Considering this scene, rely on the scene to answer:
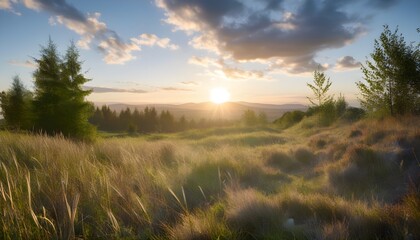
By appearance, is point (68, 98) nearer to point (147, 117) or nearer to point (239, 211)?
point (239, 211)

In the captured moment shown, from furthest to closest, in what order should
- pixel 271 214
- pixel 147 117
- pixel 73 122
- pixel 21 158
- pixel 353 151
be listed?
pixel 147 117 < pixel 73 122 < pixel 353 151 < pixel 21 158 < pixel 271 214

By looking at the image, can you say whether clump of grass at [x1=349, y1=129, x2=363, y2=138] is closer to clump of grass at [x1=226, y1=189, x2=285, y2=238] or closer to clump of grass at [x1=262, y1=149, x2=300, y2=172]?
clump of grass at [x1=262, y1=149, x2=300, y2=172]

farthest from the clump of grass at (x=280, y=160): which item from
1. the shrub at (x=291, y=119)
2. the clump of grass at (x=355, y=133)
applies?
the shrub at (x=291, y=119)

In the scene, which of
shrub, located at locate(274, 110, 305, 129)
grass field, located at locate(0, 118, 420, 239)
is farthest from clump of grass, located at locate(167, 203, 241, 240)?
shrub, located at locate(274, 110, 305, 129)

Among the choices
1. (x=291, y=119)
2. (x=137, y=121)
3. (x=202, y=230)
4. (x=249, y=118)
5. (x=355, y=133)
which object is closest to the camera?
(x=202, y=230)

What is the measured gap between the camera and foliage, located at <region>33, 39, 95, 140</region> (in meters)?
20.7

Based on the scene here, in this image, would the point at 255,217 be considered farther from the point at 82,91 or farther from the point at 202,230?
the point at 82,91

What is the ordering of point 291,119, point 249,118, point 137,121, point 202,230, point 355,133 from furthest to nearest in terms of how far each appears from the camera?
point 137,121 < point 249,118 < point 291,119 < point 355,133 < point 202,230

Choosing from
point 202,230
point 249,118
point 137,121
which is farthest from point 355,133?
point 137,121

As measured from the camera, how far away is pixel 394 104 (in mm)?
20750

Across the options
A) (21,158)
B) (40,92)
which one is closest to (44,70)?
(40,92)

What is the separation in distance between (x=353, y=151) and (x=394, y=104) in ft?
48.4

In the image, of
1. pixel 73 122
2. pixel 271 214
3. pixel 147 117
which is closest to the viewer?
pixel 271 214

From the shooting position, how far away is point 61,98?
21.3 meters
